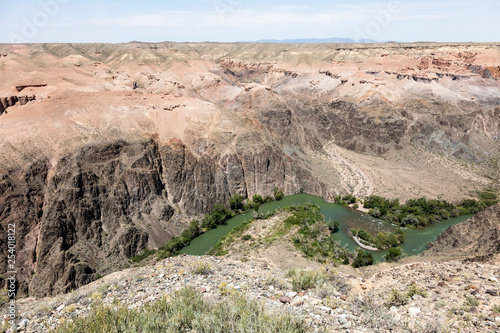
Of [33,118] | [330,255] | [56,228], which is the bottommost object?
[330,255]

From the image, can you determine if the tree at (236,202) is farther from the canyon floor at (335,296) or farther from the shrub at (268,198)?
the canyon floor at (335,296)

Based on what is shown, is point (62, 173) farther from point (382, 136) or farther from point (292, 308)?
point (382, 136)

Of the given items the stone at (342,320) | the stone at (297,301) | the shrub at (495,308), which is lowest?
the stone at (297,301)

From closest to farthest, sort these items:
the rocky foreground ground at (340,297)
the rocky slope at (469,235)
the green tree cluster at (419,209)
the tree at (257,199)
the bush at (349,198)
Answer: the rocky foreground ground at (340,297), the rocky slope at (469,235), the green tree cluster at (419,209), the tree at (257,199), the bush at (349,198)

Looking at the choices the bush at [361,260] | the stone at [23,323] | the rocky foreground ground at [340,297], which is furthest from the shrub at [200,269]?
the bush at [361,260]

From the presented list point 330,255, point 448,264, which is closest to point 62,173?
point 330,255

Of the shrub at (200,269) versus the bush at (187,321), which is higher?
the bush at (187,321)
